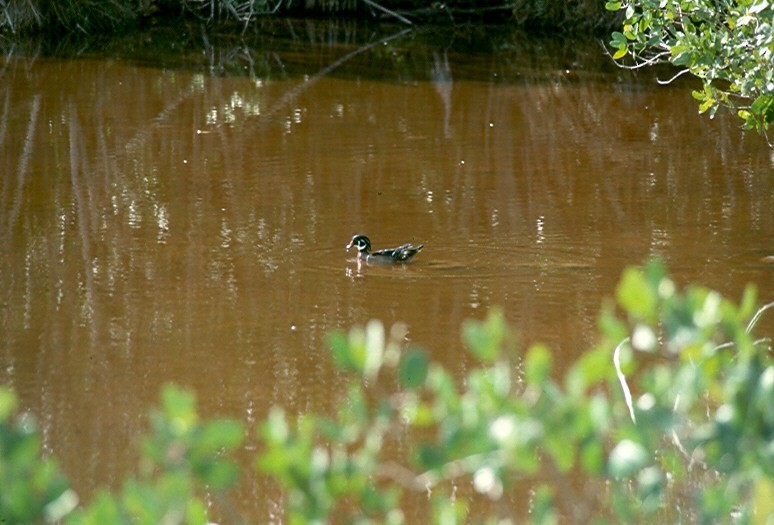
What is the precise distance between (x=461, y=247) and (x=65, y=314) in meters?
2.51

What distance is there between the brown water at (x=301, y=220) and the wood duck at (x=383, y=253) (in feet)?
0.35

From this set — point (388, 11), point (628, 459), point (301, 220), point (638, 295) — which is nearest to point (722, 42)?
point (301, 220)

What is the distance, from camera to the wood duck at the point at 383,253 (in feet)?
24.7

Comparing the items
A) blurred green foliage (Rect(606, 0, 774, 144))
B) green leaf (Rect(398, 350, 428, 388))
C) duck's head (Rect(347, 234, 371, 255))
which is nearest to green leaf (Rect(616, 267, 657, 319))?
green leaf (Rect(398, 350, 428, 388))

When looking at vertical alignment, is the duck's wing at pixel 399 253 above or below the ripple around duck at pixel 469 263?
above

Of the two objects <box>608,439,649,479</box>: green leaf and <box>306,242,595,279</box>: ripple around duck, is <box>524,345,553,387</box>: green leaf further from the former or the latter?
<box>306,242,595,279</box>: ripple around duck

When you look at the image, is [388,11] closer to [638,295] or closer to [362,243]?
[362,243]

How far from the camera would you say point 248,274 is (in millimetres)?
7395

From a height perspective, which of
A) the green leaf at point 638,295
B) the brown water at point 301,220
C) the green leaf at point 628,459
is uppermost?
the green leaf at point 638,295

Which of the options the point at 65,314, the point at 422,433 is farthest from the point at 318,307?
the point at 422,433

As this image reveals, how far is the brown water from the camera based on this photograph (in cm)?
609

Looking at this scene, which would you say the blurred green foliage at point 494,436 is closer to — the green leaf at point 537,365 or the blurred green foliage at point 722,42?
the green leaf at point 537,365

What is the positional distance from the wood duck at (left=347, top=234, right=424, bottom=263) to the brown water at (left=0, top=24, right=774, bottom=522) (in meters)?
0.11

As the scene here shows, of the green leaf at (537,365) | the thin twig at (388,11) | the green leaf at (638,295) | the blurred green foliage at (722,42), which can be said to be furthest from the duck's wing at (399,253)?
the thin twig at (388,11)
